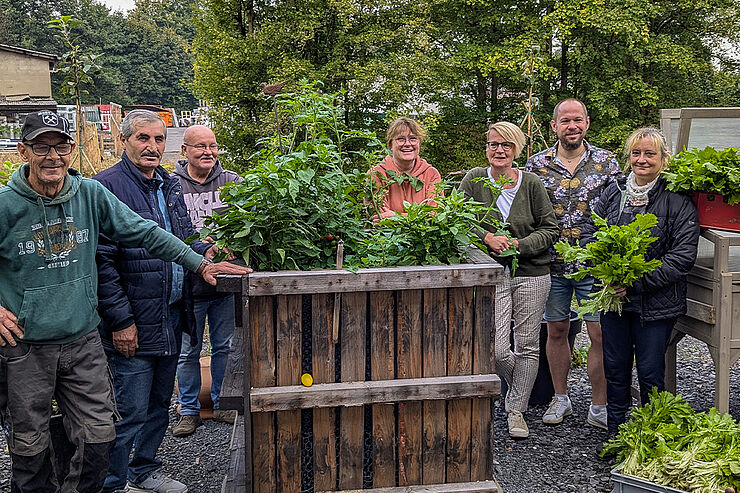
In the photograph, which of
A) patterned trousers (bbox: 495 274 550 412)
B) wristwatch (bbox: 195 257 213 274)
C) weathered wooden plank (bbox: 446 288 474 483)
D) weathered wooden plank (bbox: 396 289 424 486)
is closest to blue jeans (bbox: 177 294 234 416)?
wristwatch (bbox: 195 257 213 274)

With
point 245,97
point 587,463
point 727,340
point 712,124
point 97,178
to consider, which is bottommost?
point 587,463

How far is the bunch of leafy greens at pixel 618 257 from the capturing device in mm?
3727

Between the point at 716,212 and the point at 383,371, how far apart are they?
230 centimetres

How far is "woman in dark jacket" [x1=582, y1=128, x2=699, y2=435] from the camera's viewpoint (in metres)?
3.88

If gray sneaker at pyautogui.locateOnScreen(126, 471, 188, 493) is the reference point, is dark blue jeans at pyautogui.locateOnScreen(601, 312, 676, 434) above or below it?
above

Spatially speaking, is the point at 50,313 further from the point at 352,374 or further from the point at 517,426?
the point at 517,426

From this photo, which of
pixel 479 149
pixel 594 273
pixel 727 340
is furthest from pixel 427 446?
pixel 479 149

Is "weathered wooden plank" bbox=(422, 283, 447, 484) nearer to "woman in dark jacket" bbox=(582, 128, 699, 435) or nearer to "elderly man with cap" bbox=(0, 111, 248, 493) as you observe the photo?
"elderly man with cap" bbox=(0, 111, 248, 493)

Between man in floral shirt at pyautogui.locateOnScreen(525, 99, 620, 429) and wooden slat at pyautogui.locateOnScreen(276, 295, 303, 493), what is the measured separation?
7.46ft

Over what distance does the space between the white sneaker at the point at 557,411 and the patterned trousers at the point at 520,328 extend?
0.91 feet

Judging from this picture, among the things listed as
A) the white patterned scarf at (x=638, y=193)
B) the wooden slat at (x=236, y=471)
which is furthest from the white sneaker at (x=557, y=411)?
the wooden slat at (x=236, y=471)

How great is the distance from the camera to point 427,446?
313 centimetres

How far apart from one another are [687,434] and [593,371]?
106 centimetres

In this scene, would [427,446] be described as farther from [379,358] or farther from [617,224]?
[617,224]
